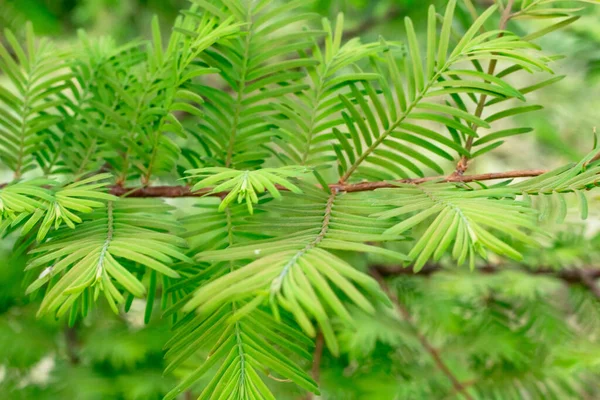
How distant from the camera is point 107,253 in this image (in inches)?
11.0

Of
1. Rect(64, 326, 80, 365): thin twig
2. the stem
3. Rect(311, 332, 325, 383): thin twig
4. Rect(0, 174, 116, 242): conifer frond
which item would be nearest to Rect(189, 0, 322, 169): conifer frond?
the stem

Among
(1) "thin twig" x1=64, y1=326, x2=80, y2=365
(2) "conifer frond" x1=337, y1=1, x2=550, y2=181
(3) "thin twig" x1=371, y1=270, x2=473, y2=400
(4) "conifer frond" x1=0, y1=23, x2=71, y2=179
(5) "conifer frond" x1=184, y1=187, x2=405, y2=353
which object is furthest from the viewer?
(1) "thin twig" x1=64, y1=326, x2=80, y2=365

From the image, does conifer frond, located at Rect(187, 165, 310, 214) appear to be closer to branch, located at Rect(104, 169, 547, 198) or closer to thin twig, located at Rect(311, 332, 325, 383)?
branch, located at Rect(104, 169, 547, 198)

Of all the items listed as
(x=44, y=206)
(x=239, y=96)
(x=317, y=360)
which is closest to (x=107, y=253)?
(x=44, y=206)

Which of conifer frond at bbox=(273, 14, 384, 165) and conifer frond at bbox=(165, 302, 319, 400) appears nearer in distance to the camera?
conifer frond at bbox=(165, 302, 319, 400)

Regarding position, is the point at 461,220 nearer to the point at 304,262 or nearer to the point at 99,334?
the point at 304,262

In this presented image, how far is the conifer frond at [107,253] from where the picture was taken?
0.85 feet

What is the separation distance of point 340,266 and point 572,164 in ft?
0.65

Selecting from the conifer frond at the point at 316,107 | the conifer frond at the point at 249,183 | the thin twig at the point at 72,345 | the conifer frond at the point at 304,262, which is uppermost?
the conifer frond at the point at 316,107

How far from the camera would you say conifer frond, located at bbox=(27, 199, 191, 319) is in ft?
0.85

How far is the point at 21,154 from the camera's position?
45 cm

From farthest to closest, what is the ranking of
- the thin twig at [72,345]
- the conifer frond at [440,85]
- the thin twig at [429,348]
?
the thin twig at [72,345], the thin twig at [429,348], the conifer frond at [440,85]

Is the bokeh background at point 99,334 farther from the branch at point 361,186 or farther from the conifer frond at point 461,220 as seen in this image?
the conifer frond at point 461,220

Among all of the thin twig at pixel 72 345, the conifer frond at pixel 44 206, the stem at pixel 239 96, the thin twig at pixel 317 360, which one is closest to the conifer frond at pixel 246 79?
the stem at pixel 239 96
